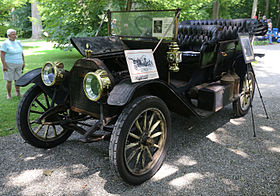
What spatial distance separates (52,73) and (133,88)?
1.18 m

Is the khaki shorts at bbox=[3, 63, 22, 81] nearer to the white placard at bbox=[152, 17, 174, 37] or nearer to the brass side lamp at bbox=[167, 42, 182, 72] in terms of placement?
the white placard at bbox=[152, 17, 174, 37]

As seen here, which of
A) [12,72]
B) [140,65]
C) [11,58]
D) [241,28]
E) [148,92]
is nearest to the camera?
[140,65]

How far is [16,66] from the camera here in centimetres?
576

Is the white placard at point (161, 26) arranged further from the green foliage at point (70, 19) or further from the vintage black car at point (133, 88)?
the green foliage at point (70, 19)

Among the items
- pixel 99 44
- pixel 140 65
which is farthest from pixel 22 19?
→ pixel 140 65

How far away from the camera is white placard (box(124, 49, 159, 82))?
255cm

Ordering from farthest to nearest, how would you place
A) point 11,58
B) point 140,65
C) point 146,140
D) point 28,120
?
point 11,58, point 28,120, point 146,140, point 140,65

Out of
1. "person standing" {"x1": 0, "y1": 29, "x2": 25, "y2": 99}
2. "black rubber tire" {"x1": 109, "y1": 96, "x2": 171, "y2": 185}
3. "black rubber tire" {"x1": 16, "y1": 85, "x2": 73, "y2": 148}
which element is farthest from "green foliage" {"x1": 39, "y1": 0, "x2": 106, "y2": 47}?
"black rubber tire" {"x1": 109, "y1": 96, "x2": 171, "y2": 185}

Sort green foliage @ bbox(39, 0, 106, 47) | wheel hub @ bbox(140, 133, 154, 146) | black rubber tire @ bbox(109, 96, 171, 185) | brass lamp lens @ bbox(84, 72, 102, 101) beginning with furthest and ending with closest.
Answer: green foliage @ bbox(39, 0, 106, 47), wheel hub @ bbox(140, 133, 154, 146), brass lamp lens @ bbox(84, 72, 102, 101), black rubber tire @ bbox(109, 96, 171, 185)

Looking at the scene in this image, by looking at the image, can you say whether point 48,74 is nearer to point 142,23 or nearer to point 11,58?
point 142,23

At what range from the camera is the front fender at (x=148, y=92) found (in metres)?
2.40

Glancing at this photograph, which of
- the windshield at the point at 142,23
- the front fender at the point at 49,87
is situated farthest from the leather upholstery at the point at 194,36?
the front fender at the point at 49,87

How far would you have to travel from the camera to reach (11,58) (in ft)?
18.5

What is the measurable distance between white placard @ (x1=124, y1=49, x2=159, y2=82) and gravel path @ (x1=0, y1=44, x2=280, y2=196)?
1044 millimetres
